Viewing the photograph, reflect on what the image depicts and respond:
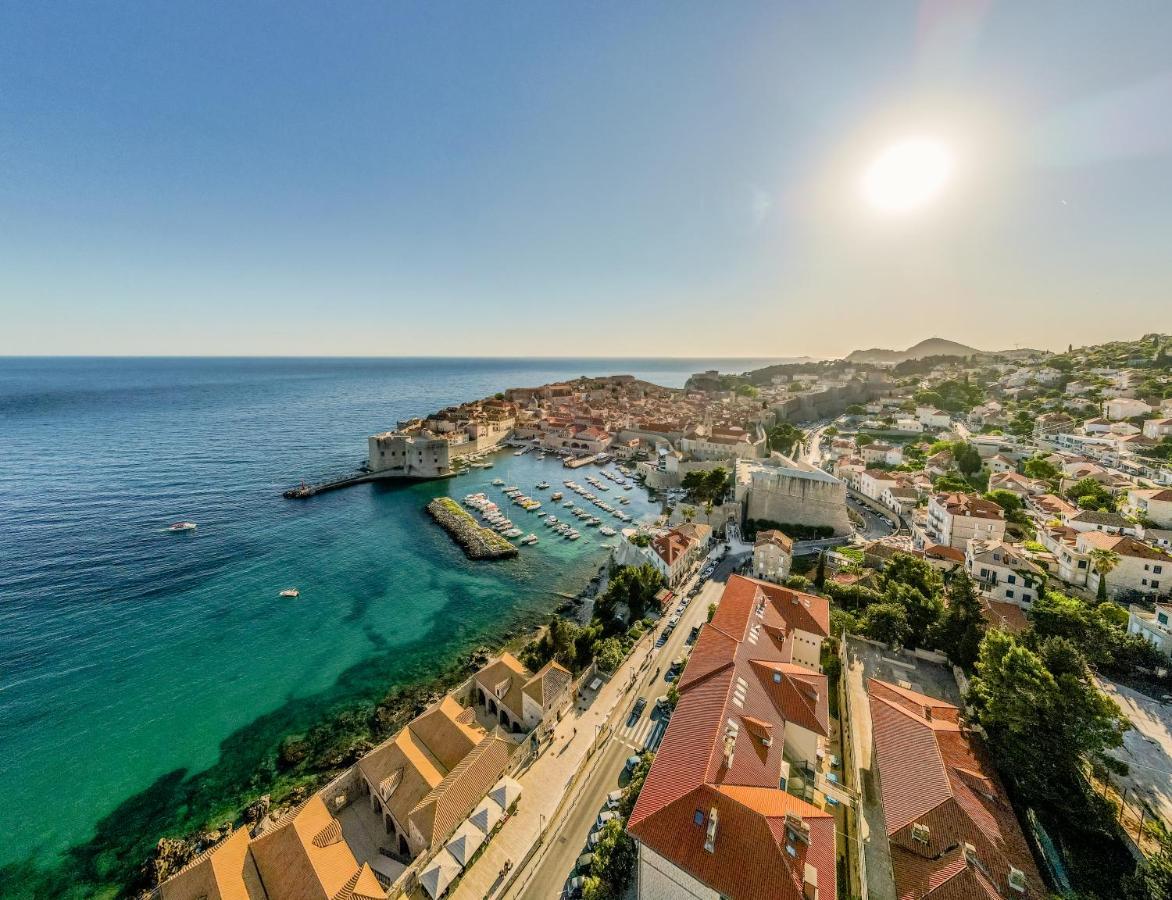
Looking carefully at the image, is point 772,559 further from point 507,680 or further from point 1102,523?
point 1102,523

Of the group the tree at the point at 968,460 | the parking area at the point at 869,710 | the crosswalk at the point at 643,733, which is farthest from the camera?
the tree at the point at 968,460

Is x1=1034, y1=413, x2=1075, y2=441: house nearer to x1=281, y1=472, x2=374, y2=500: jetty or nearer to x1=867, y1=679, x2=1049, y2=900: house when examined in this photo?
x1=867, y1=679, x2=1049, y2=900: house

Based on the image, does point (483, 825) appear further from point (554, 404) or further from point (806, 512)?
point (554, 404)

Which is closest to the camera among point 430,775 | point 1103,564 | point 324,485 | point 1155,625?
point 430,775

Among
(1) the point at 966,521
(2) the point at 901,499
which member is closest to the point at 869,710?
(1) the point at 966,521

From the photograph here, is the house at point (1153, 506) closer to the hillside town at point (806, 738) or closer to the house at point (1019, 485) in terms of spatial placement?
the hillside town at point (806, 738)

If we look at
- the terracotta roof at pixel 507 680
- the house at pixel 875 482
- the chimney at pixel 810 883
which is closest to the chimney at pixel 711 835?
the chimney at pixel 810 883

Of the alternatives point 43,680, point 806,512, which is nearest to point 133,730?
point 43,680
